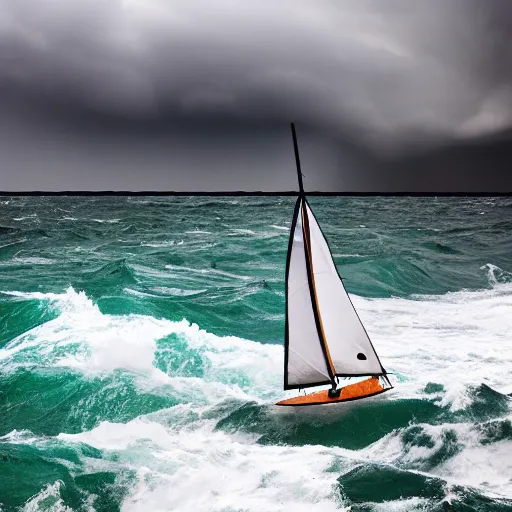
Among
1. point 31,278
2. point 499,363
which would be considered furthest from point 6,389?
point 31,278

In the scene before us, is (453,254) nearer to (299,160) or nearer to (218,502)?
(299,160)

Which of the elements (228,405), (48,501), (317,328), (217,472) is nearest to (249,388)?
(228,405)

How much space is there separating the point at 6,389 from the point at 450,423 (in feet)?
36.5

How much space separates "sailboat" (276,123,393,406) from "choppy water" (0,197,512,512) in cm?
104

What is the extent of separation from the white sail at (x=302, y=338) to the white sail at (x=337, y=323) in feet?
0.74

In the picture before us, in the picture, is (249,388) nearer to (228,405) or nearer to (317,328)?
(228,405)

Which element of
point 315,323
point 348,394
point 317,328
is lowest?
point 348,394

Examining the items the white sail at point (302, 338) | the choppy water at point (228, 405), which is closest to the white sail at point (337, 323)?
the white sail at point (302, 338)

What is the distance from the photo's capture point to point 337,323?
11.2m

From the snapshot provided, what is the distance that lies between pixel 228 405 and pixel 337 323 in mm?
3474

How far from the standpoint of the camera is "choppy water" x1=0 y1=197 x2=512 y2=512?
8914 millimetres

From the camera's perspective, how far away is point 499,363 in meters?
15.2

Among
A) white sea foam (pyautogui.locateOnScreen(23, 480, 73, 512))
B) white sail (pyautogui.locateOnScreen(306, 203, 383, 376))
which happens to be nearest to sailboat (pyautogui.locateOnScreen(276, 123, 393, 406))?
white sail (pyautogui.locateOnScreen(306, 203, 383, 376))

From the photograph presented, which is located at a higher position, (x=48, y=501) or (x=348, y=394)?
(x=348, y=394)
